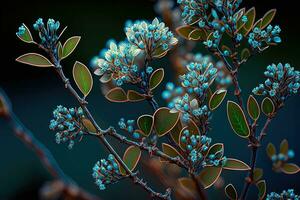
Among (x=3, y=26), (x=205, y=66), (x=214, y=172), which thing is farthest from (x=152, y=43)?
(x=3, y=26)

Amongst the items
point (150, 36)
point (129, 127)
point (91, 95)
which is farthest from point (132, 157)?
point (91, 95)

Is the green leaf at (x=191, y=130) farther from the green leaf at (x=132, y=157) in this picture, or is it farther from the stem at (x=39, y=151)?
the stem at (x=39, y=151)

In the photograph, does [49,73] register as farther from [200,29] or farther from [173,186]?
[200,29]

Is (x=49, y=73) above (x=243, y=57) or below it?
above

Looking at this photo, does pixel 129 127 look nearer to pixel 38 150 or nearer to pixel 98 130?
pixel 98 130

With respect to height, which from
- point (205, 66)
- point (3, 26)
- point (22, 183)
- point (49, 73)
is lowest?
point (205, 66)

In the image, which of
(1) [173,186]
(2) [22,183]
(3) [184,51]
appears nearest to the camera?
(1) [173,186]

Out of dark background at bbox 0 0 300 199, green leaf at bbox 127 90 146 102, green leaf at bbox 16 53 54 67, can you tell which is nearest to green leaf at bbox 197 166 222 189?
green leaf at bbox 127 90 146 102

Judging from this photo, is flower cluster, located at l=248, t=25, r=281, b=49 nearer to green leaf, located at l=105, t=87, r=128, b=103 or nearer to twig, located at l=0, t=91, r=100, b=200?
green leaf, located at l=105, t=87, r=128, b=103
